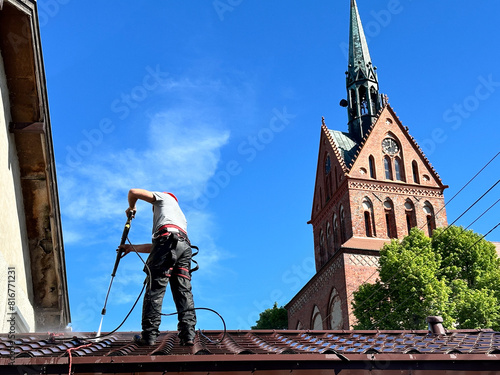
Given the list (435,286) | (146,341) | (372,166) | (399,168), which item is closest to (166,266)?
(146,341)

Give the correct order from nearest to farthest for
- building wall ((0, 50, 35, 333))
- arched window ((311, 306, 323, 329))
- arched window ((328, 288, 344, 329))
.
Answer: building wall ((0, 50, 35, 333)) < arched window ((328, 288, 344, 329)) < arched window ((311, 306, 323, 329))

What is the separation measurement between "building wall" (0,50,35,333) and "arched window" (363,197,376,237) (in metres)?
36.4

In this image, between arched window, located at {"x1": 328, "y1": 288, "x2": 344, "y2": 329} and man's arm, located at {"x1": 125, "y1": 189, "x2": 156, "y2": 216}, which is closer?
man's arm, located at {"x1": 125, "y1": 189, "x2": 156, "y2": 216}

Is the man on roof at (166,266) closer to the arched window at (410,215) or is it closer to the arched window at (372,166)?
the arched window at (410,215)

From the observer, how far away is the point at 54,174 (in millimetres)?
10141

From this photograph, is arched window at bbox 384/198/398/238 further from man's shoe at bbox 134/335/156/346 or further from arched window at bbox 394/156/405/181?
man's shoe at bbox 134/335/156/346

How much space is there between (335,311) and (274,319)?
18615 millimetres

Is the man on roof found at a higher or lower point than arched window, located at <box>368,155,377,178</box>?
lower

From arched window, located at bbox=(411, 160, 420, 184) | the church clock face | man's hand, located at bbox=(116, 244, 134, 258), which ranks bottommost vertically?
man's hand, located at bbox=(116, 244, 134, 258)

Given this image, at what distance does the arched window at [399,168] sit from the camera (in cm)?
4791

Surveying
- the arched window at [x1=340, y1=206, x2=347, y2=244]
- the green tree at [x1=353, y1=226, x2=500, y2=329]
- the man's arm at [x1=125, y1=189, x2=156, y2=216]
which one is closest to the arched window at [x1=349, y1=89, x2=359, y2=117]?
the arched window at [x1=340, y1=206, x2=347, y2=244]

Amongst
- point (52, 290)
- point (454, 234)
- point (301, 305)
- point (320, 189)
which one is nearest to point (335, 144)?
point (320, 189)

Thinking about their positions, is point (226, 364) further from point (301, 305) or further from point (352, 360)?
point (301, 305)

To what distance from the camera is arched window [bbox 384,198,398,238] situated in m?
45.1
